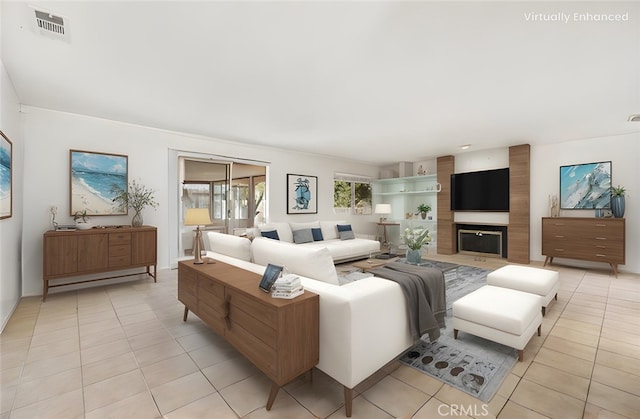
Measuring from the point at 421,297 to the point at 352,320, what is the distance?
78cm

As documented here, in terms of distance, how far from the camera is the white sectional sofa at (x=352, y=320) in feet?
5.38

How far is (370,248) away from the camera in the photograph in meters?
6.22

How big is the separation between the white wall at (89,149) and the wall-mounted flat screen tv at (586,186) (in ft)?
20.2

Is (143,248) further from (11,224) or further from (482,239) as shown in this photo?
(482,239)

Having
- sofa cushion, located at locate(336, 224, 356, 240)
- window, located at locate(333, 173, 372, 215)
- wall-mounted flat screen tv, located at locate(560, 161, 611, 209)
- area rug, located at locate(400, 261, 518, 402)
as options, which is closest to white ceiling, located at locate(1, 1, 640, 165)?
wall-mounted flat screen tv, located at locate(560, 161, 611, 209)

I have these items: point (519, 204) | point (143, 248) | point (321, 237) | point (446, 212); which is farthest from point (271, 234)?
point (519, 204)

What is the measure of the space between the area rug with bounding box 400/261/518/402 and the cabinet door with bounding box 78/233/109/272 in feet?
13.7

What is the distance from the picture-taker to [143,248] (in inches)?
166

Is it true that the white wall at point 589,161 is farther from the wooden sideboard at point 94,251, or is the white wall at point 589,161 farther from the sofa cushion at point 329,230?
the wooden sideboard at point 94,251

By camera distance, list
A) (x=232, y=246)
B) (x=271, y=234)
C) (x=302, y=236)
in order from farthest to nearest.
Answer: (x=302, y=236)
(x=271, y=234)
(x=232, y=246)

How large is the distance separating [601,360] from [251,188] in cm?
768

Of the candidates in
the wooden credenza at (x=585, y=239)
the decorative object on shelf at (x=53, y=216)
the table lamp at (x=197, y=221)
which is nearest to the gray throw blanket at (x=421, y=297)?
the table lamp at (x=197, y=221)

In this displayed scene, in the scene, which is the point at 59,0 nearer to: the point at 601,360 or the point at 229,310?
the point at 229,310

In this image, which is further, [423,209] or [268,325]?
[423,209]
